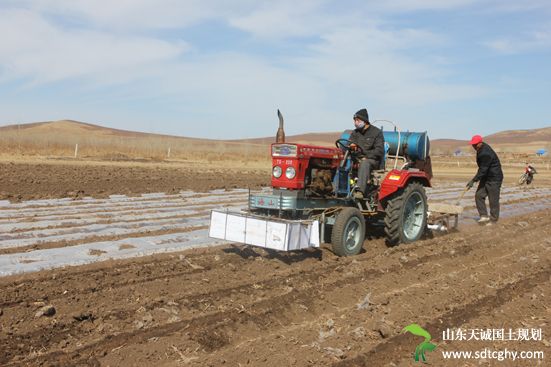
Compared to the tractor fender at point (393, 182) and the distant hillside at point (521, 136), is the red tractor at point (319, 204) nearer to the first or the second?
the tractor fender at point (393, 182)

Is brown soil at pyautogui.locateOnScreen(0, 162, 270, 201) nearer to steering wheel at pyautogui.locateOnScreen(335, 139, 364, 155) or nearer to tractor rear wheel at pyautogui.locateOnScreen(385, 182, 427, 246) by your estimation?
steering wheel at pyautogui.locateOnScreen(335, 139, 364, 155)

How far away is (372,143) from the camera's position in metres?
6.59

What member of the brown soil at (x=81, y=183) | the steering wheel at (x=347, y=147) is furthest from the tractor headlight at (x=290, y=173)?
the brown soil at (x=81, y=183)

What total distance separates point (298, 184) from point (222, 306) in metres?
1.95

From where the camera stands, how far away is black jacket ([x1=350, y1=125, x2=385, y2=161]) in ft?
21.5

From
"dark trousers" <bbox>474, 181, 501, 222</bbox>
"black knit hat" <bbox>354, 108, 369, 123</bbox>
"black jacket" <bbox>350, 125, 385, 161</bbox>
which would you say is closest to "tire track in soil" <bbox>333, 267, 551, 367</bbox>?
"black jacket" <bbox>350, 125, 385, 161</bbox>

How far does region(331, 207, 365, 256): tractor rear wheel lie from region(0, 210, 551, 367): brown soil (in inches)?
5.2

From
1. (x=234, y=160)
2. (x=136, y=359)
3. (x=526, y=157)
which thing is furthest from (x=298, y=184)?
(x=526, y=157)

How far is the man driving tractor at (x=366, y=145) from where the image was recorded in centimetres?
646

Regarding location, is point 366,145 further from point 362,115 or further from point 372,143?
point 362,115

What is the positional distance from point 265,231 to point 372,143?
6.20ft

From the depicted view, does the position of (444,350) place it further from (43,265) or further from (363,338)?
(43,265)

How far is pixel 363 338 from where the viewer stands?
3.82 meters

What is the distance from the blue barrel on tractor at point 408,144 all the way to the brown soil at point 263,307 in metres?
1.63
